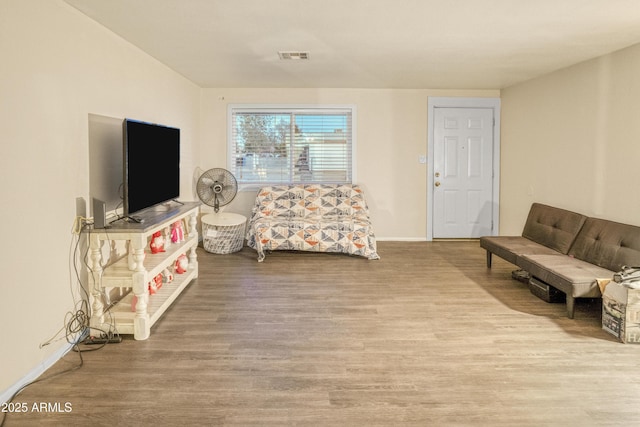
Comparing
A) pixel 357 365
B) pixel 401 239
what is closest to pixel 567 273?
pixel 357 365

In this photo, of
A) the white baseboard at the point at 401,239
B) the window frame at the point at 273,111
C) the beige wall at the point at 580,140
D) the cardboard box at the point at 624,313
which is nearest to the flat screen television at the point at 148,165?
the window frame at the point at 273,111

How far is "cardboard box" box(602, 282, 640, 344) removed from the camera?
2947 mm

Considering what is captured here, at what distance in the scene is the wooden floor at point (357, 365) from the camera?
7.06ft

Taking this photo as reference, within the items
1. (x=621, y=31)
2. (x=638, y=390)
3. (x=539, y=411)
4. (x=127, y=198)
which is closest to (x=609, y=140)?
(x=621, y=31)

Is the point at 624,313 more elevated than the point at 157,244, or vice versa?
the point at 157,244

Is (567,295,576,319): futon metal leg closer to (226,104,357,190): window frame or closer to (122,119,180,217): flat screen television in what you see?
(122,119,180,217): flat screen television

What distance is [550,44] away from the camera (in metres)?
3.88

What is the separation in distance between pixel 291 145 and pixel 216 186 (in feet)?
4.77

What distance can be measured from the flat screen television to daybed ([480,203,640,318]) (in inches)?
129

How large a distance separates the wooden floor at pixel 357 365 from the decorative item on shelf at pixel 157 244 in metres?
0.48

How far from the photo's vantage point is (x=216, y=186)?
5.59 metres

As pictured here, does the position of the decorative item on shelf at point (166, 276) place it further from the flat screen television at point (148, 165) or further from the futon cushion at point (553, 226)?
the futon cushion at point (553, 226)

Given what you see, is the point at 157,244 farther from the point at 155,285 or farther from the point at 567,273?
the point at 567,273

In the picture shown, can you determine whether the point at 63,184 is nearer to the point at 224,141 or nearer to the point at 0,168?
the point at 0,168
